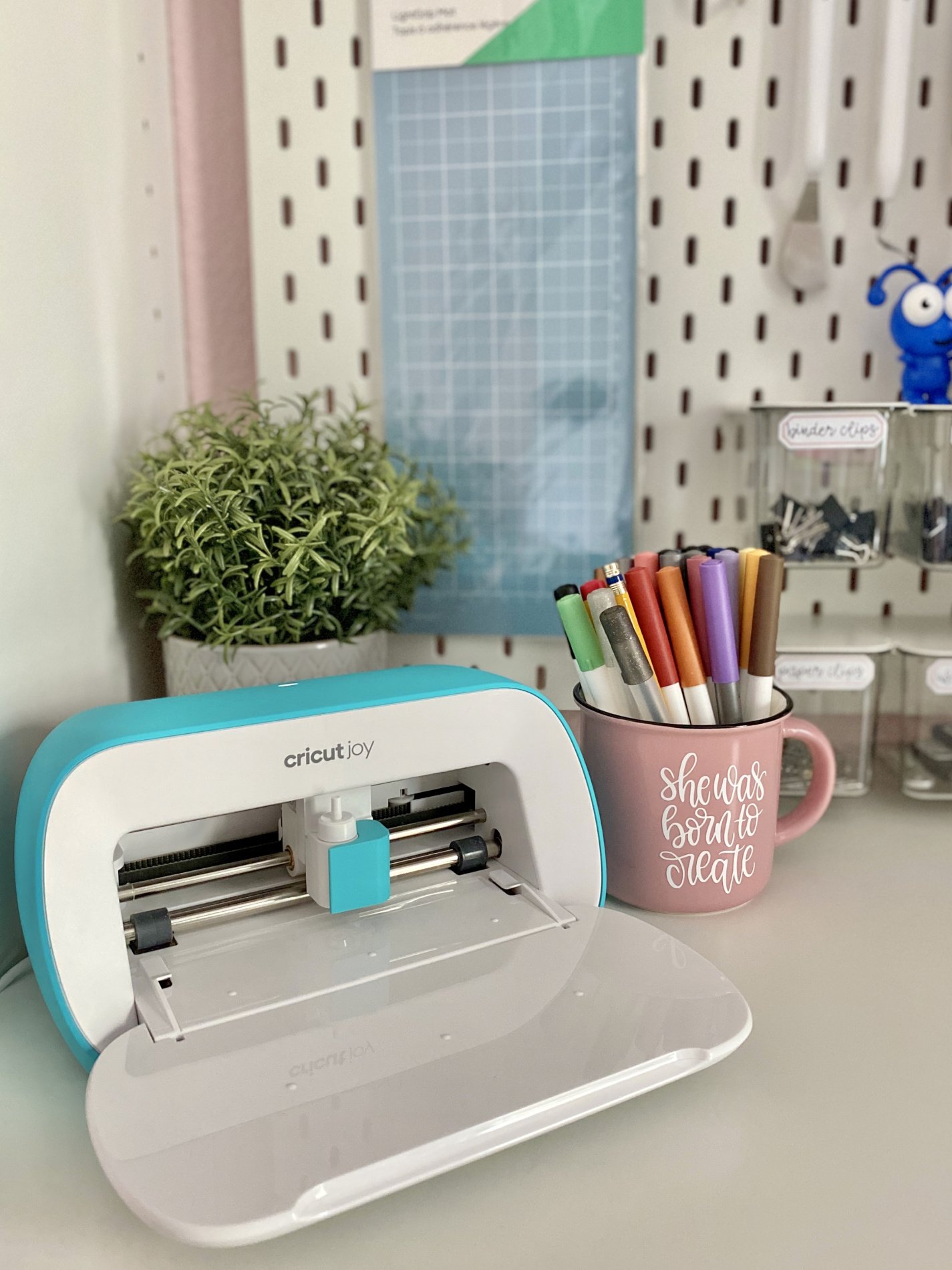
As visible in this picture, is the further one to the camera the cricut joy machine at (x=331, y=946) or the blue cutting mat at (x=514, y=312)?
the blue cutting mat at (x=514, y=312)

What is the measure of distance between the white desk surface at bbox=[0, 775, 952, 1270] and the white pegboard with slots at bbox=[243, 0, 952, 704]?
0.42m

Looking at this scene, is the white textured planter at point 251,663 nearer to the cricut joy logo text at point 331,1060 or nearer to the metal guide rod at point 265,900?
the metal guide rod at point 265,900

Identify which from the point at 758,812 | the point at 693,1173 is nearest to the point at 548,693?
the point at 758,812

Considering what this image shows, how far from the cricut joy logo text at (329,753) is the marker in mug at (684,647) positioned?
0.62 ft

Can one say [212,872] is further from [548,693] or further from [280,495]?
[548,693]

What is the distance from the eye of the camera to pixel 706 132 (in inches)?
32.9

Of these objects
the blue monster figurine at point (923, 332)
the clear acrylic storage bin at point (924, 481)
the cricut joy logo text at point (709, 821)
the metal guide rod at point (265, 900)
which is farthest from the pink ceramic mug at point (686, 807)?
the blue monster figurine at point (923, 332)

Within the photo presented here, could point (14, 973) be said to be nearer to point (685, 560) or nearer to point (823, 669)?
point (685, 560)

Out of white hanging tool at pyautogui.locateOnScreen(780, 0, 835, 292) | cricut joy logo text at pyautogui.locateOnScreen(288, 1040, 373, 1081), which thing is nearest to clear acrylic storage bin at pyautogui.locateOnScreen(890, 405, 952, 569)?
white hanging tool at pyautogui.locateOnScreen(780, 0, 835, 292)

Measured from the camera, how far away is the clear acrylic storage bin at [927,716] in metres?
0.76

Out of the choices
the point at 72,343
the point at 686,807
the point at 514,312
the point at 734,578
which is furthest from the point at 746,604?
the point at 72,343

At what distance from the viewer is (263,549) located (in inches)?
26.5

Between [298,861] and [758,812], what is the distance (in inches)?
10.3

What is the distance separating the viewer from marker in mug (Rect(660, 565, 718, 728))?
61 cm
